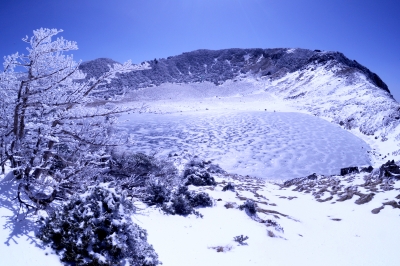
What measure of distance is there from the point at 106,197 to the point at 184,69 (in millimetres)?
93555

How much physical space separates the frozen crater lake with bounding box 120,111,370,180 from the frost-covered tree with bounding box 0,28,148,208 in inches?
317

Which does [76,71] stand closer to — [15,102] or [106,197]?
[15,102]

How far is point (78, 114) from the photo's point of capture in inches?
188

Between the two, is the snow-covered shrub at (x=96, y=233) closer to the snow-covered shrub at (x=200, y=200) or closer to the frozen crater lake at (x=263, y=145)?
the snow-covered shrub at (x=200, y=200)

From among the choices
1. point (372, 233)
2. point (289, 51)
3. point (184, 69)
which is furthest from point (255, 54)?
point (372, 233)

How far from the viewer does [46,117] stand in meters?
4.37

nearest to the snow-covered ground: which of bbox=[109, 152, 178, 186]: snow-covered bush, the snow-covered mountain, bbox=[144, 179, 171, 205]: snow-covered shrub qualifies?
bbox=[144, 179, 171, 205]: snow-covered shrub

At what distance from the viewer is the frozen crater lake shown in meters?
15.7

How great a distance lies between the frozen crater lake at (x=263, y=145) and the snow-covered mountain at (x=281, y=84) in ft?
9.03

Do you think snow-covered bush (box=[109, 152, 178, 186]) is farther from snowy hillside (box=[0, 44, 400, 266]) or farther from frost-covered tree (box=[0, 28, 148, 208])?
frost-covered tree (box=[0, 28, 148, 208])

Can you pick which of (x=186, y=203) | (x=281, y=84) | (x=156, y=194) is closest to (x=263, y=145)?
(x=186, y=203)

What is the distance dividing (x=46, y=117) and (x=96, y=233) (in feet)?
7.35

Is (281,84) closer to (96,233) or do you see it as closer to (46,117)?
(46,117)

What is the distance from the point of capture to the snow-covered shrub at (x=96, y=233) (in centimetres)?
329
